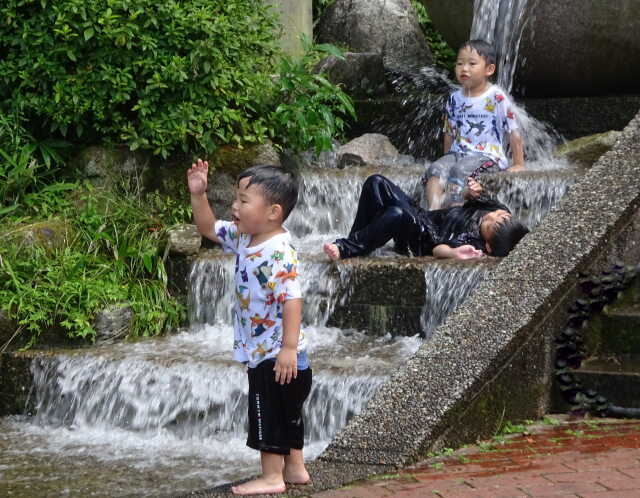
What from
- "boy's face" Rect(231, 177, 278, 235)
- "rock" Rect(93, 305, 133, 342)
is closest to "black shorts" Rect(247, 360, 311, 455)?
"boy's face" Rect(231, 177, 278, 235)

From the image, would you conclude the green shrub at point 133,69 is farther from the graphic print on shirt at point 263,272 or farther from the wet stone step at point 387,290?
the graphic print on shirt at point 263,272

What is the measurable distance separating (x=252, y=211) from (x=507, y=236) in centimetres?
277

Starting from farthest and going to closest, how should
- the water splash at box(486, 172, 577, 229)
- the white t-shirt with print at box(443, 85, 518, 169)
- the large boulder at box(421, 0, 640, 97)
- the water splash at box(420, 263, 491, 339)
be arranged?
the large boulder at box(421, 0, 640, 97) → the white t-shirt with print at box(443, 85, 518, 169) → the water splash at box(486, 172, 577, 229) → the water splash at box(420, 263, 491, 339)

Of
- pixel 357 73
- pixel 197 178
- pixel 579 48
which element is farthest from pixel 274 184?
pixel 357 73

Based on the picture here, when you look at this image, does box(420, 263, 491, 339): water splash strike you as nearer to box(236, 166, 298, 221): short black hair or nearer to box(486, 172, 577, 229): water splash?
box(486, 172, 577, 229): water splash

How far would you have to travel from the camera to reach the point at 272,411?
3.91 metres

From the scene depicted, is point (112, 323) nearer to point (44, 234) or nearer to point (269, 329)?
point (44, 234)

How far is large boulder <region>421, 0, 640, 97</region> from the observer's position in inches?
326

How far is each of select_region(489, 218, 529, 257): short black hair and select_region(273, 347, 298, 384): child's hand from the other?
9.21ft

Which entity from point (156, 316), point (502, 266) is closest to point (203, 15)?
point (156, 316)

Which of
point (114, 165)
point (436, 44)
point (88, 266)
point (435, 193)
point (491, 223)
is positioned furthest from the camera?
point (436, 44)

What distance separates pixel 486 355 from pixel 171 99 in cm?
386

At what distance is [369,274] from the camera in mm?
6309

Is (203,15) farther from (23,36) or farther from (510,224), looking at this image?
(510,224)
